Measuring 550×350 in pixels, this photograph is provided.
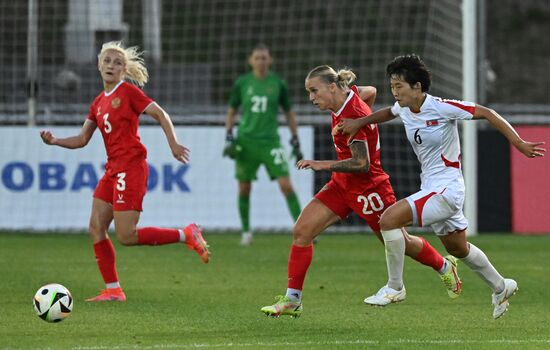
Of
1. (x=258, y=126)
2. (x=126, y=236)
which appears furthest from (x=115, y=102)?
(x=258, y=126)

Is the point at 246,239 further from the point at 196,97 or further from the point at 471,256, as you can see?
the point at 471,256

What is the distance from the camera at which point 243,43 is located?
25.5 meters

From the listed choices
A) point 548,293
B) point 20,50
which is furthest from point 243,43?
point 548,293

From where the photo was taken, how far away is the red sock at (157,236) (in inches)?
403

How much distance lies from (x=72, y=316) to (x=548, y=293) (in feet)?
13.5

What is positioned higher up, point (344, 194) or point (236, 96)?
point (236, 96)

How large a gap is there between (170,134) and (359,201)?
66.3 inches

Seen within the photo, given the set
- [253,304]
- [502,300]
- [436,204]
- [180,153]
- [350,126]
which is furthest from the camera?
[253,304]

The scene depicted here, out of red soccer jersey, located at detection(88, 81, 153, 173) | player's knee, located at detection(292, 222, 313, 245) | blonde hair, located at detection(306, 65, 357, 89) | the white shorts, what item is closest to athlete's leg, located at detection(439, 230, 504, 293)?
the white shorts

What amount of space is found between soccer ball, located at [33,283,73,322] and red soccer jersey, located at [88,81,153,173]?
176 cm

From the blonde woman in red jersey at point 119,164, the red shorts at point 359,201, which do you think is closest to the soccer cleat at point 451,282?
the red shorts at point 359,201

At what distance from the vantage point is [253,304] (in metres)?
9.89

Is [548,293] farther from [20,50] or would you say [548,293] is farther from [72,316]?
[20,50]

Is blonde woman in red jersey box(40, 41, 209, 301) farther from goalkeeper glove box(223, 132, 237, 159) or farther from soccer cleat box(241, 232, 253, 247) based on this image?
soccer cleat box(241, 232, 253, 247)
